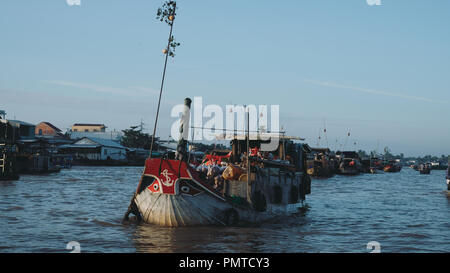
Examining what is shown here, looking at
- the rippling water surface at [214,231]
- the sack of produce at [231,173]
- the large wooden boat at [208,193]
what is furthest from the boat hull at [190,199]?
the rippling water surface at [214,231]

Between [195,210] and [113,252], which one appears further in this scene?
[195,210]

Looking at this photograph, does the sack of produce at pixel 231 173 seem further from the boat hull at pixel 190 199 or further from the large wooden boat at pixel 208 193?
the boat hull at pixel 190 199

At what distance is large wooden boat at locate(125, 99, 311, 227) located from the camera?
13773mm

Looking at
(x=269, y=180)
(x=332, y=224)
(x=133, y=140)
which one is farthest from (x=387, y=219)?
(x=133, y=140)

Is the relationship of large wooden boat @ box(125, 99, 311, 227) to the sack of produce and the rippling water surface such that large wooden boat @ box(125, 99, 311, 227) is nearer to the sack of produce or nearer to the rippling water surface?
the sack of produce

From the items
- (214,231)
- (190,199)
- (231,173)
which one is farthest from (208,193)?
(231,173)

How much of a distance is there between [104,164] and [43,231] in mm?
60314

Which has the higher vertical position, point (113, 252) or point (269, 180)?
point (269, 180)

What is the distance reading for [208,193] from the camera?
45.9 feet

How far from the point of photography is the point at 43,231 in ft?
46.5

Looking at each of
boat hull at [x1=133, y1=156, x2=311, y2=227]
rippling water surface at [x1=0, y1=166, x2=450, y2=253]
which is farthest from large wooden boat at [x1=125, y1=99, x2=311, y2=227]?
rippling water surface at [x1=0, y1=166, x2=450, y2=253]

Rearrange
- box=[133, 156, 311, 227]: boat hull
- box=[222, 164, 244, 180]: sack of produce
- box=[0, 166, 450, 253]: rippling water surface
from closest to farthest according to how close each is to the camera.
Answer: box=[0, 166, 450, 253]: rippling water surface < box=[133, 156, 311, 227]: boat hull < box=[222, 164, 244, 180]: sack of produce

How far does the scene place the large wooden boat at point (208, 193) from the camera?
45.2 feet
